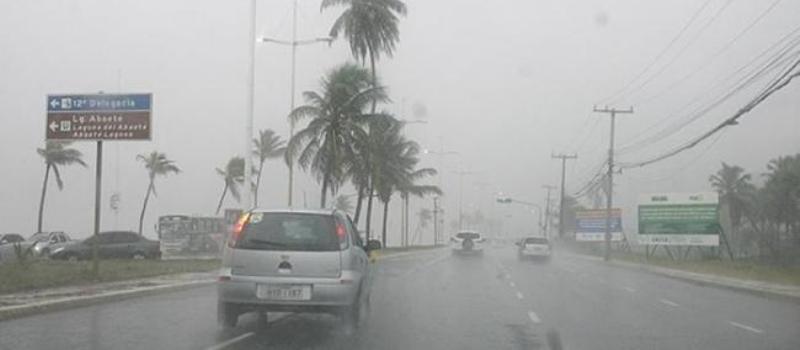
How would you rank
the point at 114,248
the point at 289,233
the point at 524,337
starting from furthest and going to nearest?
the point at 114,248, the point at 524,337, the point at 289,233

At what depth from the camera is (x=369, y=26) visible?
49.3 metres

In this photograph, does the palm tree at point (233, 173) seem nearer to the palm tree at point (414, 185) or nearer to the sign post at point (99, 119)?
the palm tree at point (414, 185)

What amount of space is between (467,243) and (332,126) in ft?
60.6

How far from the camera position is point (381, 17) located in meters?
49.2

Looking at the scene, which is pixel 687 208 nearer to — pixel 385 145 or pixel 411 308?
pixel 385 145

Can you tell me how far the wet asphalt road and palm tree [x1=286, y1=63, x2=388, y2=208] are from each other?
72.0ft

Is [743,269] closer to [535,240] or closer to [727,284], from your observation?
[727,284]

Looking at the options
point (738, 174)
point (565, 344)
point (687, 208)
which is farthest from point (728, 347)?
point (738, 174)

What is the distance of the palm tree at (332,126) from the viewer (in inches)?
1746

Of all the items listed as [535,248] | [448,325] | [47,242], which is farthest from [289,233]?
[535,248]

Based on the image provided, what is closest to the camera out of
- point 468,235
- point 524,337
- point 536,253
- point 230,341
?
point 230,341

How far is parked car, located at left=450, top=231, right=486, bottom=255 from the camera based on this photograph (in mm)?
60188

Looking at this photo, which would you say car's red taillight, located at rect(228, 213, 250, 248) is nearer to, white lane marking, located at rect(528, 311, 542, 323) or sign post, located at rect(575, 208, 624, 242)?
white lane marking, located at rect(528, 311, 542, 323)

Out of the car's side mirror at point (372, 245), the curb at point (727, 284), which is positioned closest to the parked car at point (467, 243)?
the curb at point (727, 284)
